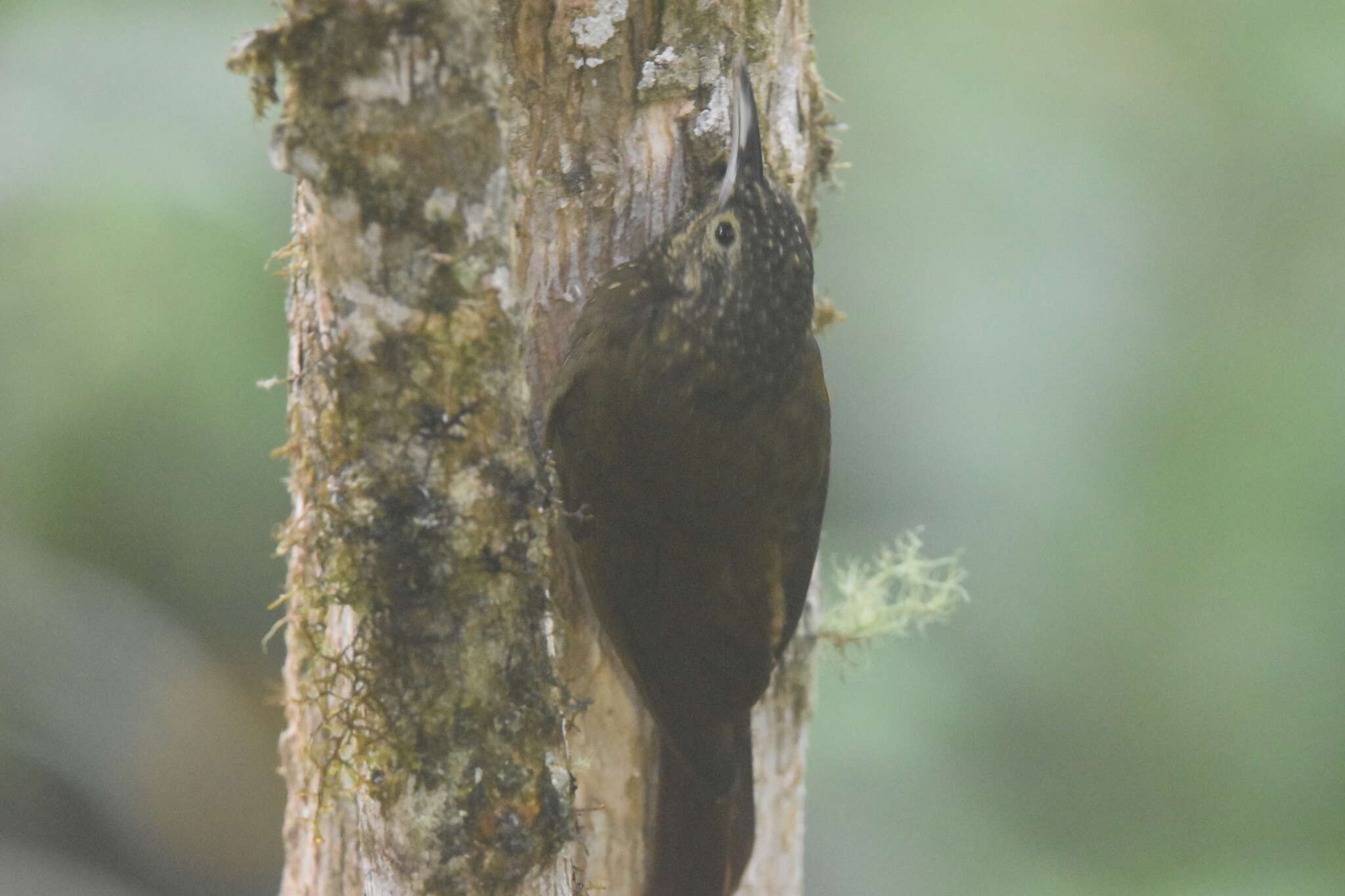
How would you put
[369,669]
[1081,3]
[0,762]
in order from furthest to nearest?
[1081,3], [0,762], [369,669]

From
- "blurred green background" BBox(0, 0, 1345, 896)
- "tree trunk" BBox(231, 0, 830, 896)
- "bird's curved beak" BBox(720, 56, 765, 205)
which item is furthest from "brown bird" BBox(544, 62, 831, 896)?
"blurred green background" BBox(0, 0, 1345, 896)

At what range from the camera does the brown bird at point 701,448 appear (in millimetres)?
2195

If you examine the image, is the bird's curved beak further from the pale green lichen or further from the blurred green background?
the blurred green background

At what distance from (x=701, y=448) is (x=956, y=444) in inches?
89.9

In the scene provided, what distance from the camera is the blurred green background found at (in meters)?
3.61

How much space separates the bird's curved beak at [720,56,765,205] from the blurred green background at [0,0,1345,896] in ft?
6.31

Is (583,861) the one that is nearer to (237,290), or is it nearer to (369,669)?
(369,669)

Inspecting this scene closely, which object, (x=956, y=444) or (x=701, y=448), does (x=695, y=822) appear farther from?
(x=956, y=444)


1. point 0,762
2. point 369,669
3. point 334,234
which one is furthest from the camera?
point 0,762

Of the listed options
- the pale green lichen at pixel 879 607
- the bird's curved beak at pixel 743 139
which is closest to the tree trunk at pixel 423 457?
the bird's curved beak at pixel 743 139

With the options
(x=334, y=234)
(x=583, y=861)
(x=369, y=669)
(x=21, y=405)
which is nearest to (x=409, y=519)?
(x=369, y=669)

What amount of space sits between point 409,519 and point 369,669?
21 centimetres

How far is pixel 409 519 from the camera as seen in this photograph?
150cm

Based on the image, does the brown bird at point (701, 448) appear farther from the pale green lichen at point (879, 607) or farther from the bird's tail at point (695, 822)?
the pale green lichen at point (879, 607)
